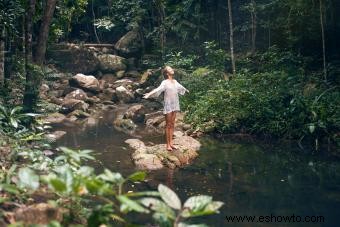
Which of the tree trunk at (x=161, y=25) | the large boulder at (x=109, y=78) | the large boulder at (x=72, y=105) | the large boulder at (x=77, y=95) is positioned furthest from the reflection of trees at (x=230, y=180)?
the large boulder at (x=109, y=78)

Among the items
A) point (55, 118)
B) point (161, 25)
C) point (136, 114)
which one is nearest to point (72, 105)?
point (55, 118)

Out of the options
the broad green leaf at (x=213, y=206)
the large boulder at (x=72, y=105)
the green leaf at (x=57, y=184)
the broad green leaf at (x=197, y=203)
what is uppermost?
the large boulder at (x=72, y=105)

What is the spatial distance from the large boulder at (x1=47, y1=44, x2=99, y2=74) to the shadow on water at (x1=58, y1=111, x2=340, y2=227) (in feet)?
40.5

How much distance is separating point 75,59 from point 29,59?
13.6 meters

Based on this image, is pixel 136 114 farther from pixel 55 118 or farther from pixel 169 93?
pixel 169 93

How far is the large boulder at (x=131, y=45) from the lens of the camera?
79.9 ft

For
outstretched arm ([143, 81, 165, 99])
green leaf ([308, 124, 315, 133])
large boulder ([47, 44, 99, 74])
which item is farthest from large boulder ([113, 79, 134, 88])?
green leaf ([308, 124, 315, 133])

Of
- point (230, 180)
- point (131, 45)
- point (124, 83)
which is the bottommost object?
point (230, 180)

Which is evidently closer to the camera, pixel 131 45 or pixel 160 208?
pixel 160 208

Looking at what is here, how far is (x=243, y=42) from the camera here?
2128 cm

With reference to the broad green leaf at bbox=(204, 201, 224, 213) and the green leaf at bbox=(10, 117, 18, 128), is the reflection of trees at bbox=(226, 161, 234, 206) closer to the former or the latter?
the broad green leaf at bbox=(204, 201, 224, 213)

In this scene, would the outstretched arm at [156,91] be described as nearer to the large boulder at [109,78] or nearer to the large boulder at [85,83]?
the large boulder at [85,83]

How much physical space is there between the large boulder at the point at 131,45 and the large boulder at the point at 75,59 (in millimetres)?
1903

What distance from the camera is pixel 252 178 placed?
764 cm
